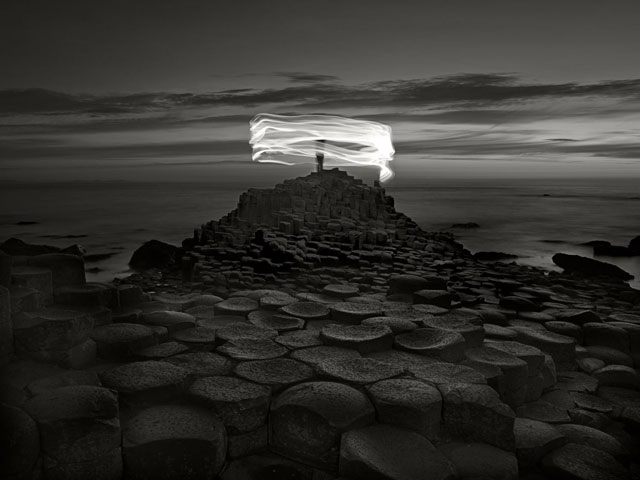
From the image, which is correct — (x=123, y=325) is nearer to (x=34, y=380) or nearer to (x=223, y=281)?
(x=34, y=380)

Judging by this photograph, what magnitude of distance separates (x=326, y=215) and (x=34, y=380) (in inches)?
501

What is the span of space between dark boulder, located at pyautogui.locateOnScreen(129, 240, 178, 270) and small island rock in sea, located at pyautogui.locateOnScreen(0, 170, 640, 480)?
30.0 ft

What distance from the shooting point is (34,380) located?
331 cm

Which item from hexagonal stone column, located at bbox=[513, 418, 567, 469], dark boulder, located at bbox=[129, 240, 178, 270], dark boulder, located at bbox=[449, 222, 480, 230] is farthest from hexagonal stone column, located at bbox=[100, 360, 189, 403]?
dark boulder, located at bbox=[449, 222, 480, 230]

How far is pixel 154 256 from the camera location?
1484cm

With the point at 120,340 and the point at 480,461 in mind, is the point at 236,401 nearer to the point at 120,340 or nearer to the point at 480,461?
the point at 120,340

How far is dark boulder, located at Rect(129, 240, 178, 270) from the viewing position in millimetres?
14462

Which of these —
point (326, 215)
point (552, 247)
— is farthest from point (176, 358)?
point (552, 247)

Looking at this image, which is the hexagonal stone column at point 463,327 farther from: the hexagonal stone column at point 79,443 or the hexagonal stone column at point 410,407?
the hexagonal stone column at point 79,443

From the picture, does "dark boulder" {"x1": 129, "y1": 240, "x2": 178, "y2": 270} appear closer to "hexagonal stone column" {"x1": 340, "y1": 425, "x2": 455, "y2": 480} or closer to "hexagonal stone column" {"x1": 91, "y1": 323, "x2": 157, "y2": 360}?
"hexagonal stone column" {"x1": 91, "y1": 323, "x2": 157, "y2": 360}

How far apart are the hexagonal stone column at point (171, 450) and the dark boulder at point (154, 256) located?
11.7 metres

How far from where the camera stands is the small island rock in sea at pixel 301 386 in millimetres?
2816

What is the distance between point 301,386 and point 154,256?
40.9 ft

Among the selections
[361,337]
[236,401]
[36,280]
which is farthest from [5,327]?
[361,337]
